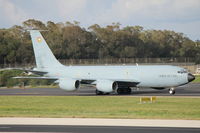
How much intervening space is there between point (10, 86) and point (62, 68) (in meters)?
21.1

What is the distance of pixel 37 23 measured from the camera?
146625 mm

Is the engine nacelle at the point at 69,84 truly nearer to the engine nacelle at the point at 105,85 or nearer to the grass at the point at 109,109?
the engine nacelle at the point at 105,85

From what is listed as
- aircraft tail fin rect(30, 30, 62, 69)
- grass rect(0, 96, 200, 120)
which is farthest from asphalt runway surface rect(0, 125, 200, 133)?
aircraft tail fin rect(30, 30, 62, 69)

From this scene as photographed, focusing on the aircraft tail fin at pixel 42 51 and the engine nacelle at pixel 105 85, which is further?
the aircraft tail fin at pixel 42 51

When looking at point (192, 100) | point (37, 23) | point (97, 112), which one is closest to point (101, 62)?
point (37, 23)

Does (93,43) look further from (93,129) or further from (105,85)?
(93,129)

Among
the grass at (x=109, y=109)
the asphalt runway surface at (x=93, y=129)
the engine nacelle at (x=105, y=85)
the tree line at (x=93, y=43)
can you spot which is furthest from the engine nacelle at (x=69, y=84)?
the tree line at (x=93, y=43)

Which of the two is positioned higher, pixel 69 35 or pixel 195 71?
pixel 69 35

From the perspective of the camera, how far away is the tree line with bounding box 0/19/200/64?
120938mm

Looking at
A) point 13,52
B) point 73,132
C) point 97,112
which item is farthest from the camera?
point 13,52

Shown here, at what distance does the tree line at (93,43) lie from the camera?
4761 inches

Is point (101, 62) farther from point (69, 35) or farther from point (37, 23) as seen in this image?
Answer: point (37, 23)

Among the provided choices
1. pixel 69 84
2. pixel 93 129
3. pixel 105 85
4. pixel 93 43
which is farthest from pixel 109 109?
pixel 93 43

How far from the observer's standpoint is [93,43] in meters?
138
